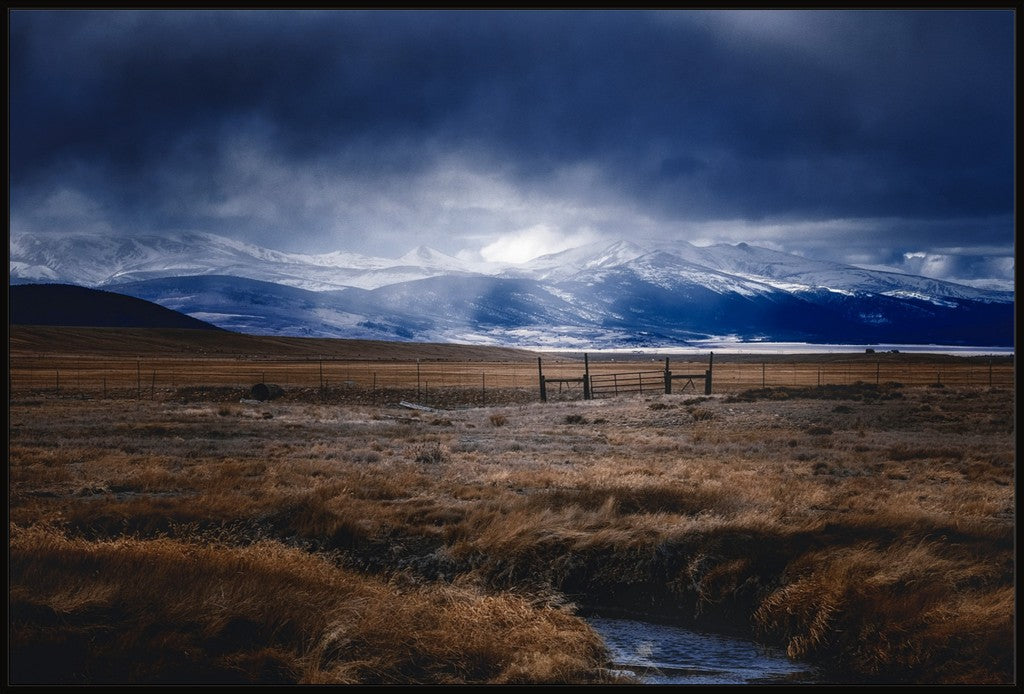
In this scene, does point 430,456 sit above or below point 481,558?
above

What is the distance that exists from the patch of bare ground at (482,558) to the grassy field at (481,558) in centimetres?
4

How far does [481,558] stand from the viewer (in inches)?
528

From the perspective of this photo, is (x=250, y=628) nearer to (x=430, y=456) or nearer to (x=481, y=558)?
(x=481, y=558)

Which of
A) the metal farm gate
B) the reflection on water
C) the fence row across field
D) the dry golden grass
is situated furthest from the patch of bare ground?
the fence row across field

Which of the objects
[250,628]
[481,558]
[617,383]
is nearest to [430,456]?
[481,558]

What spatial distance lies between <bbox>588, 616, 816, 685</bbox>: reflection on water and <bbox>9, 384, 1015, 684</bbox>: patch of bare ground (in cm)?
46

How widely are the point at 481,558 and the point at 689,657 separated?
4257 mm

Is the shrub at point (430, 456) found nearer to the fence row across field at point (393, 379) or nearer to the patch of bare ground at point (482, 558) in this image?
the patch of bare ground at point (482, 558)

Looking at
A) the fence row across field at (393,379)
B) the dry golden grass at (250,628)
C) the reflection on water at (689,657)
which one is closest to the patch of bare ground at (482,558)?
the dry golden grass at (250,628)

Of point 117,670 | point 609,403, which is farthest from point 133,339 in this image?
point 117,670

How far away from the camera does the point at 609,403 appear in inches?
1756

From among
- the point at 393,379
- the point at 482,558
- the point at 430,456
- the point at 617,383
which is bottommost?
the point at 393,379

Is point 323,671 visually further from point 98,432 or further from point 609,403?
point 609,403

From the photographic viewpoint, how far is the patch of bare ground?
9359 mm
